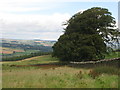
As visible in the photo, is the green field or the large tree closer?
the green field

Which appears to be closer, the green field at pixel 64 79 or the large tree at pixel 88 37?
the green field at pixel 64 79

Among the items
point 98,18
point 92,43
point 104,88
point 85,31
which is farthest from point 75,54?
point 104,88

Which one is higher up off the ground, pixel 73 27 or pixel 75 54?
pixel 73 27

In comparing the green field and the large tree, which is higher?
the large tree

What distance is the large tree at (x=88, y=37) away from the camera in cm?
3391

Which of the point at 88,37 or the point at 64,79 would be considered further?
the point at 88,37

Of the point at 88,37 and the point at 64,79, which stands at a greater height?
the point at 88,37

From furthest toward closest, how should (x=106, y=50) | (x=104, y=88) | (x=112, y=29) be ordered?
(x=112, y=29)
(x=106, y=50)
(x=104, y=88)

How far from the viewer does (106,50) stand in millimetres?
37281

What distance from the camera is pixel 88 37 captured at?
33.8 metres

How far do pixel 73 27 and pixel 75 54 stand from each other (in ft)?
26.3

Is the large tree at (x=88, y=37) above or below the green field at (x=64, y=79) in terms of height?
above

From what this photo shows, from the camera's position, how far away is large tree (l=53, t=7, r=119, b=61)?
3391 cm

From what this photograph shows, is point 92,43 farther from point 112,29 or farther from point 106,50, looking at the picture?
point 112,29
